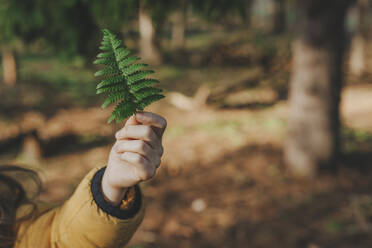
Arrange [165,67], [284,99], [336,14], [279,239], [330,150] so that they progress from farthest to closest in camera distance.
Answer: [165,67], [284,99], [330,150], [336,14], [279,239]

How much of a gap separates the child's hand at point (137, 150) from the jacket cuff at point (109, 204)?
0.55 feet

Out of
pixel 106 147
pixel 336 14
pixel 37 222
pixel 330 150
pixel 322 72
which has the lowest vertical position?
pixel 106 147

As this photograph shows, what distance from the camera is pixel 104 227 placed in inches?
50.9

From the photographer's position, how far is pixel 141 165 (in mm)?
1082

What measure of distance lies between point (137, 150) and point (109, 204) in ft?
1.19

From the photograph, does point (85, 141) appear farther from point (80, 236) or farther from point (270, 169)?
point (80, 236)

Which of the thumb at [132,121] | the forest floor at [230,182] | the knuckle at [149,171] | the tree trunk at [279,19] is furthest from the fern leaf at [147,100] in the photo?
the tree trunk at [279,19]

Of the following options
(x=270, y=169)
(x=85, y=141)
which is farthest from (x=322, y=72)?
(x=85, y=141)

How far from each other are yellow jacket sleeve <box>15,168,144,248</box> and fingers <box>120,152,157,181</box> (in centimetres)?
29

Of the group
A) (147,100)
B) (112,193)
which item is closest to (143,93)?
(147,100)

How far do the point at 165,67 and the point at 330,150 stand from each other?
11948mm

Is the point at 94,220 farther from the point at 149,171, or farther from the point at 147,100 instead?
the point at 147,100

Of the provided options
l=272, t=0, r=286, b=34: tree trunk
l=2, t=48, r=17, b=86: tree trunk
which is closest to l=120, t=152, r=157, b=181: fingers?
l=2, t=48, r=17, b=86: tree trunk

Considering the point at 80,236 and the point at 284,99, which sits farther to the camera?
the point at 284,99
